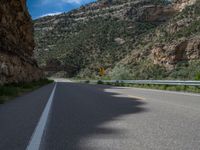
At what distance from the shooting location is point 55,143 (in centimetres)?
512

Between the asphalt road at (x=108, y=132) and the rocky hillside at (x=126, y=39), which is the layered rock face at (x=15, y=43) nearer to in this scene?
the rocky hillside at (x=126, y=39)

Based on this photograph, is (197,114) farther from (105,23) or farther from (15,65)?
(105,23)

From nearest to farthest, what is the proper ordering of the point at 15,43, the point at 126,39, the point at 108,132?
the point at 108,132, the point at 15,43, the point at 126,39

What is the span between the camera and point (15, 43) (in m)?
36.0

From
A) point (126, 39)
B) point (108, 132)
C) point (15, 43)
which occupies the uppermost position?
point (126, 39)

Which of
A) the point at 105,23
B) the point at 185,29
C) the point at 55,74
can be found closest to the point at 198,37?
the point at 185,29

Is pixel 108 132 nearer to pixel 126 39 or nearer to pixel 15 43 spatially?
pixel 15 43

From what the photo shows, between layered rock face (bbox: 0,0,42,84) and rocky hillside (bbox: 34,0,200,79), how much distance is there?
45.2 feet

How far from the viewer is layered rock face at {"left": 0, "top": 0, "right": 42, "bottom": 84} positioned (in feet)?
78.1

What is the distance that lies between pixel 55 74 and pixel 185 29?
5334cm

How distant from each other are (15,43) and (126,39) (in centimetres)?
5106

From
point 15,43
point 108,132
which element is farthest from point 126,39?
point 108,132

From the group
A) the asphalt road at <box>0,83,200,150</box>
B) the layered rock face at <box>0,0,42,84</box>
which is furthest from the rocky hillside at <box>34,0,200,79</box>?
the asphalt road at <box>0,83,200,150</box>

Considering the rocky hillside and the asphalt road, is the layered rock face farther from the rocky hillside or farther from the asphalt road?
the asphalt road
